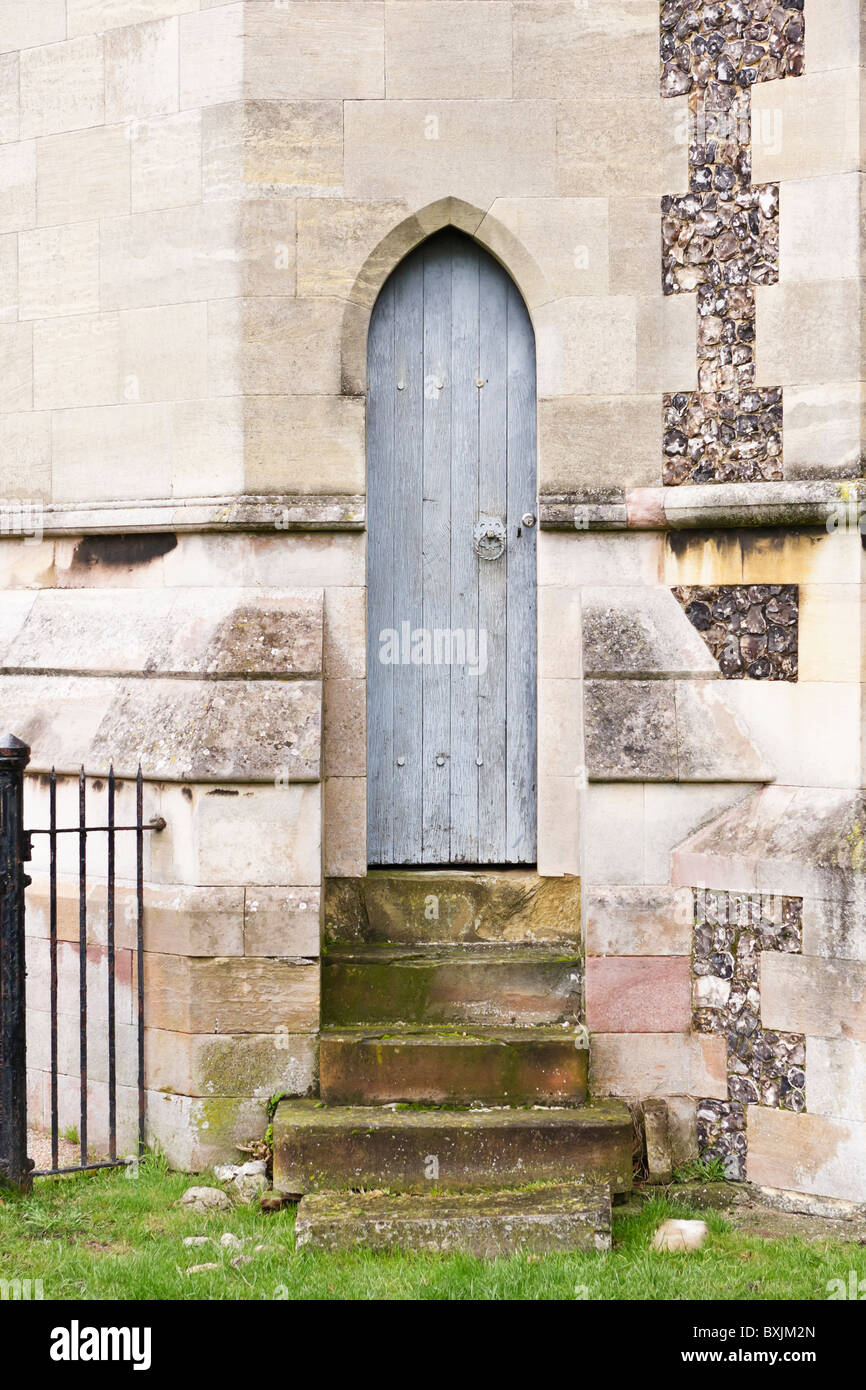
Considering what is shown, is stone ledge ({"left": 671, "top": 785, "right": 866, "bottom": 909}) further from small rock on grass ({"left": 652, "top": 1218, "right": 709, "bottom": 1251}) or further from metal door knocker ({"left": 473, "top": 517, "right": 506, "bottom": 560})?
metal door knocker ({"left": 473, "top": 517, "right": 506, "bottom": 560})

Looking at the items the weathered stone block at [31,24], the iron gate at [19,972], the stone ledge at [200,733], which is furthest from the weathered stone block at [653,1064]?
the weathered stone block at [31,24]

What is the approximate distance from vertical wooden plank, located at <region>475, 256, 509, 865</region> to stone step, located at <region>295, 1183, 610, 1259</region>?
1730 mm

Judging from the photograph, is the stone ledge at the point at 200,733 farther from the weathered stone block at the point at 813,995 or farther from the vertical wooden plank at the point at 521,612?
the weathered stone block at the point at 813,995

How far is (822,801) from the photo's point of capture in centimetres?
523

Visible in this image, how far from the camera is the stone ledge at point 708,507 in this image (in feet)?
17.2

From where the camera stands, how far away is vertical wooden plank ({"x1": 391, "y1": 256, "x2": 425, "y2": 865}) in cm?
589

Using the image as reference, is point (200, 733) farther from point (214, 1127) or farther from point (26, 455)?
point (26, 455)

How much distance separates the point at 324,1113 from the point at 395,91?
160 inches

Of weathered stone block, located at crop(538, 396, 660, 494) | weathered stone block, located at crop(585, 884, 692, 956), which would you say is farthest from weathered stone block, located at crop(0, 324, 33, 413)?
weathered stone block, located at crop(585, 884, 692, 956)

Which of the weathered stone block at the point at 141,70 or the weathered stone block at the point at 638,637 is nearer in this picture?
the weathered stone block at the point at 638,637

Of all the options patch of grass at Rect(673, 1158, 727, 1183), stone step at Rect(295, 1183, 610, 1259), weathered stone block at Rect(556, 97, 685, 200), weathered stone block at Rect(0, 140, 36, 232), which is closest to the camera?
stone step at Rect(295, 1183, 610, 1259)

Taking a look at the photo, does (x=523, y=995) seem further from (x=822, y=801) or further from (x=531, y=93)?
Answer: (x=531, y=93)

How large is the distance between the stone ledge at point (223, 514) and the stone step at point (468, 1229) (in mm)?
2651

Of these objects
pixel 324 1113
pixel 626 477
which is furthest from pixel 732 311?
pixel 324 1113
